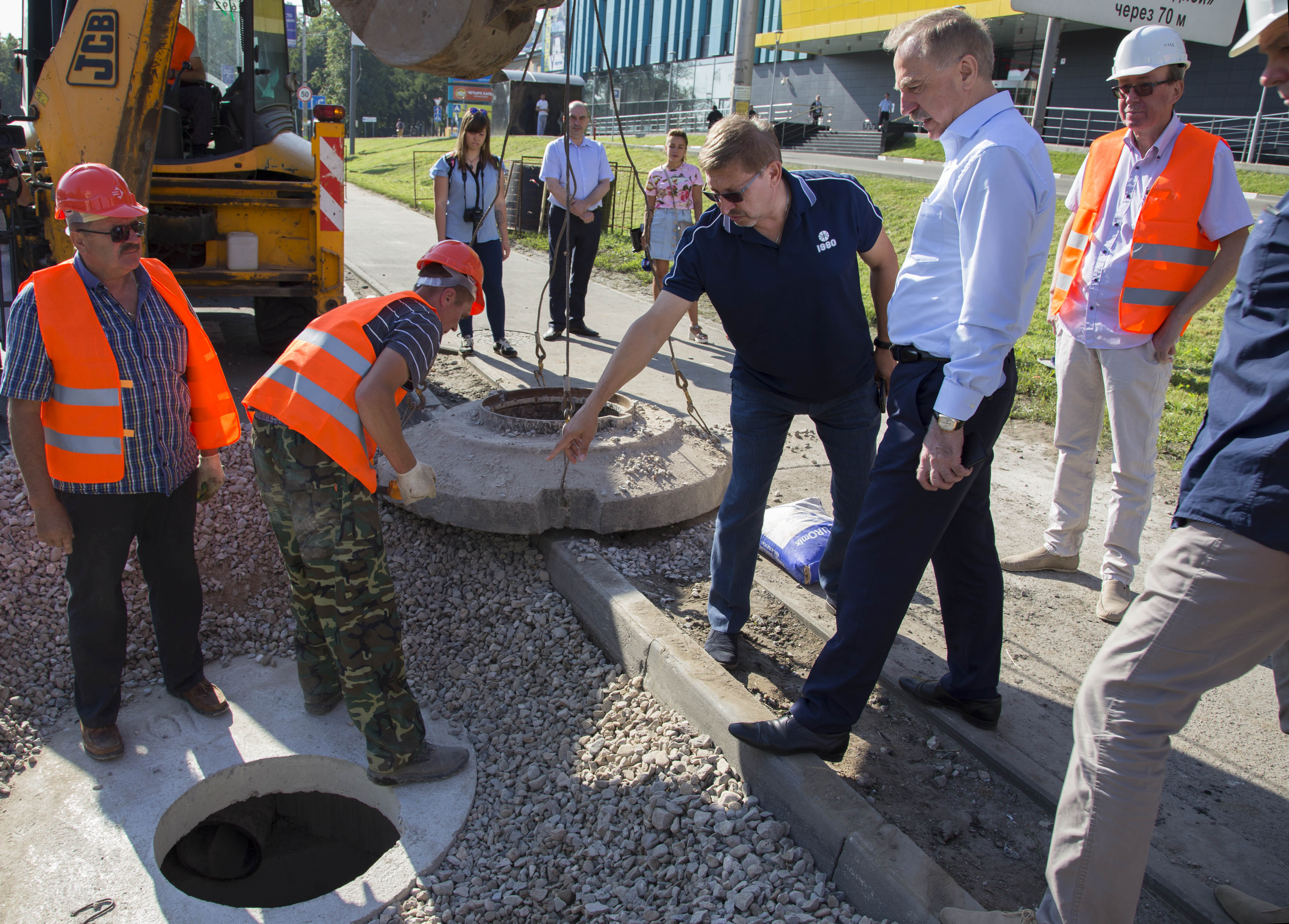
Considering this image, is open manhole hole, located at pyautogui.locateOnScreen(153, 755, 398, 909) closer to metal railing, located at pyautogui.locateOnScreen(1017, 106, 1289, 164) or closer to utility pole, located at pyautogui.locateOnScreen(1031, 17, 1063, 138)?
utility pole, located at pyautogui.locateOnScreen(1031, 17, 1063, 138)

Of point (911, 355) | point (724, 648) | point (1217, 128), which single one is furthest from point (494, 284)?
point (1217, 128)

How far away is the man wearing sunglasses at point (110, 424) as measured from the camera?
273 centimetres

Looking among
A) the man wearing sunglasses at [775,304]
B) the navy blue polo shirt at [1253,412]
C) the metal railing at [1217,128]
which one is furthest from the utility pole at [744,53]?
the metal railing at [1217,128]

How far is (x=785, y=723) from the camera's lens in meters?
2.62

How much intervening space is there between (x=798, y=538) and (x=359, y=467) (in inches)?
80.7

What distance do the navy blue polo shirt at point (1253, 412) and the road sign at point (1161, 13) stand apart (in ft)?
19.8

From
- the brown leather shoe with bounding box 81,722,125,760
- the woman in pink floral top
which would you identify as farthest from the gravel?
the woman in pink floral top

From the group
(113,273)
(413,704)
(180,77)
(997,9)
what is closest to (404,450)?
(413,704)

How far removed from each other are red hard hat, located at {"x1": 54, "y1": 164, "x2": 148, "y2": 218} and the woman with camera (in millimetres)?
3923

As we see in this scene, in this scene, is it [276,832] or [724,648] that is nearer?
[724,648]

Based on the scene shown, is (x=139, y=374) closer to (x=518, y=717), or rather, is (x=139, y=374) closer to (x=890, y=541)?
(x=518, y=717)

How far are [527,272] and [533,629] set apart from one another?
8172 mm

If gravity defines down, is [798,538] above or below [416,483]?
below

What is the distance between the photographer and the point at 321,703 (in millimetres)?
3379
